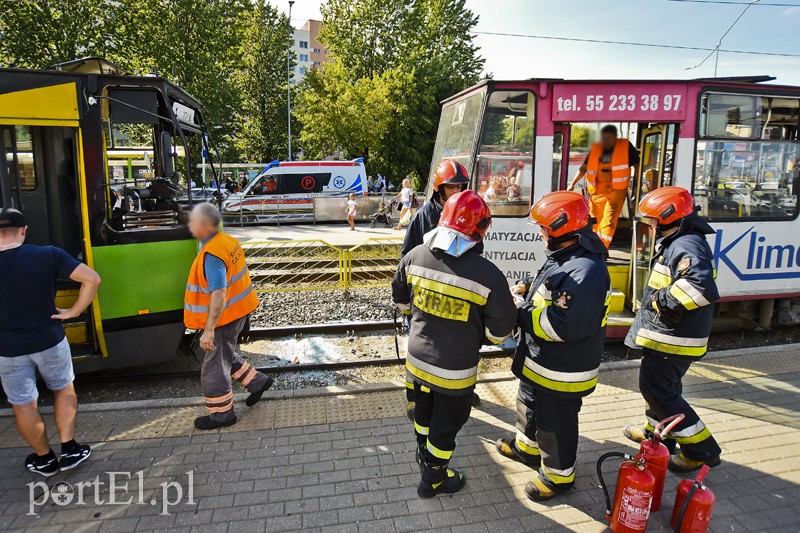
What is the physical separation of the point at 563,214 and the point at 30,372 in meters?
4.00

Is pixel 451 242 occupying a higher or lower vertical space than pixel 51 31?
lower

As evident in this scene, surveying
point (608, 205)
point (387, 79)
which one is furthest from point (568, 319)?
point (387, 79)

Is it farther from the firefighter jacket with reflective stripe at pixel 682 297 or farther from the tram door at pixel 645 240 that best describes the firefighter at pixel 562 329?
the tram door at pixel 645 240

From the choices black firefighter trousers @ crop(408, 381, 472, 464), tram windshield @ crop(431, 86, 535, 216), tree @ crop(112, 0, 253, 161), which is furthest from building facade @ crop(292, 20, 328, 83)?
black firefighter trousers @ crop(408, 381, 472, 464)

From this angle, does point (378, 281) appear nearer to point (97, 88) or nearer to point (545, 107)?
point (545, 107)

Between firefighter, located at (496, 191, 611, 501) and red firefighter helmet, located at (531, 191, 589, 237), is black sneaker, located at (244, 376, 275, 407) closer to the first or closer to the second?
firefighter, located at (496, 191, 611, 501)

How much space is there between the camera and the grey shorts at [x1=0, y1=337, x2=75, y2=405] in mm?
3555

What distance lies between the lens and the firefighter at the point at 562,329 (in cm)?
306

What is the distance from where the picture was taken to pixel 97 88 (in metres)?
4.52

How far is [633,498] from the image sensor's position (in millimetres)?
2990

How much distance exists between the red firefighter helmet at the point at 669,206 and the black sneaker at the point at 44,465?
16.1ft

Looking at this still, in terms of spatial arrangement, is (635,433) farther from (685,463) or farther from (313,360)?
(313,360)

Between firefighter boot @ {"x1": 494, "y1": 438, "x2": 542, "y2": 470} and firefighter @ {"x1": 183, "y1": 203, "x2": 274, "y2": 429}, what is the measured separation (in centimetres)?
236

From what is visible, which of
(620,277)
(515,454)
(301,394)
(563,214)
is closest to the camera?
(563,214)
